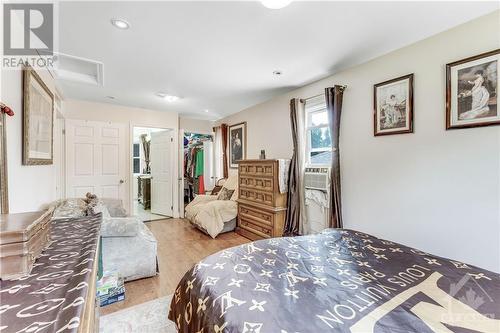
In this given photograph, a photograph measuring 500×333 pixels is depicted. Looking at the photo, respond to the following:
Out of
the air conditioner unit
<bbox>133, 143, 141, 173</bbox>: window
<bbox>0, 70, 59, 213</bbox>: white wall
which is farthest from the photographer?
<bbox>133, 143, 141, 173</bbox>: window

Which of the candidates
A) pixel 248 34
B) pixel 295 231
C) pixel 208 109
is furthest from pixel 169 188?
pixel 248 34

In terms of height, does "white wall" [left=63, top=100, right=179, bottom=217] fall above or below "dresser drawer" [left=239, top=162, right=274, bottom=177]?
above

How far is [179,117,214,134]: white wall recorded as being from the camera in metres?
5.33

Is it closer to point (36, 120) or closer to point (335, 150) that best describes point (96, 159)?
point (36, 120)

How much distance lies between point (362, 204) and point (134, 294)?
259 cm

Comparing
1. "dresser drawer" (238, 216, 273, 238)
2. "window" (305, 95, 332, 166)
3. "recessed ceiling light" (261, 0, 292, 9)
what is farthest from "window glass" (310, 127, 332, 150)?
"recessed ceiling light" (261, 0, 292, 9)

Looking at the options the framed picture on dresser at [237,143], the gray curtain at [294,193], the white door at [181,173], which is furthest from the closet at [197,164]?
the gray curtain at [294,193]

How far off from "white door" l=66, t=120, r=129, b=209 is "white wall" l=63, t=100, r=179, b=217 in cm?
10

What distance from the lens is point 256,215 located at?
3611 mm

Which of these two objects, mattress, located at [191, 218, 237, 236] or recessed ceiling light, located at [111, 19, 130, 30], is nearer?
recessed ceiling light, located at [111, 19, 130, 30]

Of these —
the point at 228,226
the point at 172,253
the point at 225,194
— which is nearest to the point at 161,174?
the point at 225,194

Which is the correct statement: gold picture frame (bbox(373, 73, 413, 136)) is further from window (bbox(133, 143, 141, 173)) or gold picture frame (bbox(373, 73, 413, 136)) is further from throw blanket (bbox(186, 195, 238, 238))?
window (bbox(133, 143, 141, 173))

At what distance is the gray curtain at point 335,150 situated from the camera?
2.74 metres

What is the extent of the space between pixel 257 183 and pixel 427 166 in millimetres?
2216
